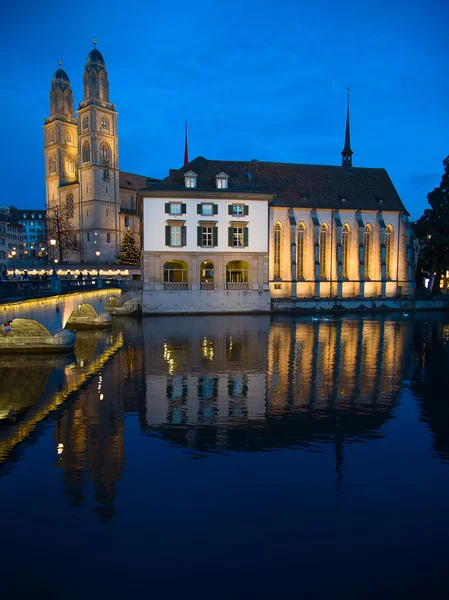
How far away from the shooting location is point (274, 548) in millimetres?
7680

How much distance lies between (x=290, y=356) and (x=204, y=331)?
11426mm

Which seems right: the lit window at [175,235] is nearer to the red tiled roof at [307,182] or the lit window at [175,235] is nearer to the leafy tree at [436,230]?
the red tiled roof at [307,182]

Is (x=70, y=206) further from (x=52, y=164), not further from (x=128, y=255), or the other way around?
(x=128, y=255)

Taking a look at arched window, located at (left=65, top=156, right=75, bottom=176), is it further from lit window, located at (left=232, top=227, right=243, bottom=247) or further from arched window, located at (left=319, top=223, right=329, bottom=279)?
arched window, located at (left=319, top=223, right=329, bottom=279)

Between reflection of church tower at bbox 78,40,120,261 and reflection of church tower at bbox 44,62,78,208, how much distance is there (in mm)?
7173

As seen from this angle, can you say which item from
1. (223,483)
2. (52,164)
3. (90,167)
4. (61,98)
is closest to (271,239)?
(90,167)

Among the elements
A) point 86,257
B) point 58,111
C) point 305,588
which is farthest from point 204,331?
point 58,111

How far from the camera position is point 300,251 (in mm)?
57031

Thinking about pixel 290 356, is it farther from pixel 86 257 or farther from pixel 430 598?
pixel 86 257

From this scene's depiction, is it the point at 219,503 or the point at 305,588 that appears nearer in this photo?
the point at 305,588

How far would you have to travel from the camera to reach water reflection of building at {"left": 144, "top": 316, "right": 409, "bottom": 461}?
1323 centimetres

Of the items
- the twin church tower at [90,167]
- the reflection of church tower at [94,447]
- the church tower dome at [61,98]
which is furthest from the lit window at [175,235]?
the church tower dome at [61,98]

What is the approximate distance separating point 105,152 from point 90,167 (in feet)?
16.0

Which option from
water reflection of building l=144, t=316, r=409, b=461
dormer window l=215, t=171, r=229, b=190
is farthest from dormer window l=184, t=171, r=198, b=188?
water reflection of building l=144, t=316, r=409, b=461
